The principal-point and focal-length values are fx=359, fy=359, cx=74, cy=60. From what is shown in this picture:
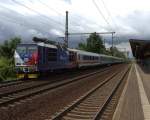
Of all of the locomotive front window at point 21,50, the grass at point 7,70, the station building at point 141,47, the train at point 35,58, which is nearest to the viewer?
the train at point 35,58

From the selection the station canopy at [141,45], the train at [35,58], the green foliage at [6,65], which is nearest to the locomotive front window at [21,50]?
the train at [35,58]

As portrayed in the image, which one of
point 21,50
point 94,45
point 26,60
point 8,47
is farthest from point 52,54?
point 94,45

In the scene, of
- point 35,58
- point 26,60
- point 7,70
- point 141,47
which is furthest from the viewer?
point 141,47

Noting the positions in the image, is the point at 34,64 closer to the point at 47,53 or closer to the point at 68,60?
the point at 47,53

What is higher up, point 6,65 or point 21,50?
point 21,50

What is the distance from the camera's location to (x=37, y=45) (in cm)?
2739

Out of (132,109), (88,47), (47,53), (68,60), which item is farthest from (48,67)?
(88,47)

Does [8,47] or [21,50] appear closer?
[21,50]

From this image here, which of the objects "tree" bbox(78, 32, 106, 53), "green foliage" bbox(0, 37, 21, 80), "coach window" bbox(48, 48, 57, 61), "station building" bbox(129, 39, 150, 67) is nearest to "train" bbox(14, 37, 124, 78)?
"coach window" bbox(48, 48, 57, 61)

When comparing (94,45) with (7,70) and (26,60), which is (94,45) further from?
(26,60)

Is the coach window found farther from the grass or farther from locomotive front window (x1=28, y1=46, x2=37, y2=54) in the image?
the grass

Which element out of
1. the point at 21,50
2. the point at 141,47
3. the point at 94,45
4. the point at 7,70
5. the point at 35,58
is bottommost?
the point at 7,70

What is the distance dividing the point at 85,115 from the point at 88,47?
96.2 m

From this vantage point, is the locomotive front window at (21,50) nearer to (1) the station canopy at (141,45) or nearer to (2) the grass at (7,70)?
(2) the grass at (7,70)
